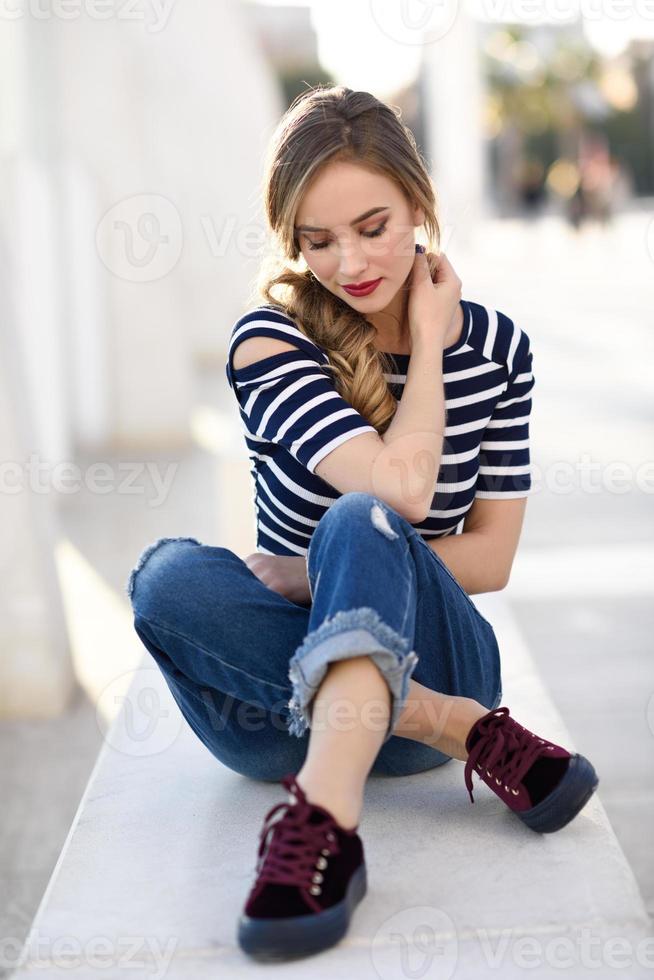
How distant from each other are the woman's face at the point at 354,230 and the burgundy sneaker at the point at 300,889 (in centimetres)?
88

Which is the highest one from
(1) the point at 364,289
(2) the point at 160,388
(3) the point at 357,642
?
(1) the point at 364,289

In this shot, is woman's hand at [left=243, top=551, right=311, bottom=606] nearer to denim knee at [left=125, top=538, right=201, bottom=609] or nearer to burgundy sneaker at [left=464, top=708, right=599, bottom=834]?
denim knee at [left=125, top=538, right=201, bottom=609]

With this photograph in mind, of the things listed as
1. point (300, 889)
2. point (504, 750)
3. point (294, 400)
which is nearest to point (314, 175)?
point (294, 400)

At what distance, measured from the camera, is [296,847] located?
5.13 ft

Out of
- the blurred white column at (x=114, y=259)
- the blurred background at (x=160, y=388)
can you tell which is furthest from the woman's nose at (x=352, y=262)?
the blurred white column at (x=114, y=259)

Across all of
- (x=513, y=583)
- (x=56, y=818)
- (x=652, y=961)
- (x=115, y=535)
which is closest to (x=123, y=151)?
(x=115, y=535)

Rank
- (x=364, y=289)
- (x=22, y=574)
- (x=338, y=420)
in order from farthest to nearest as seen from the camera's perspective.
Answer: (x=22, y=574)
(x=364, y=289)
(x=338, y=420)

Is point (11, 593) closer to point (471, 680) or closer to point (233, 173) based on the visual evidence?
point (471, 680)

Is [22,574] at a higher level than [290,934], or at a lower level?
lower

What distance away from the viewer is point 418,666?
1.92m

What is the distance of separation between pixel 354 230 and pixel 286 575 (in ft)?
1.94

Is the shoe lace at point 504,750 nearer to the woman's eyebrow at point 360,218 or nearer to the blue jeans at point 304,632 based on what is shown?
the blue jeans at point 304,632

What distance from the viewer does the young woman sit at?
1.64 meters

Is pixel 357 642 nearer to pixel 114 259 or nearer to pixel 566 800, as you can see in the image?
pixel 566 800
